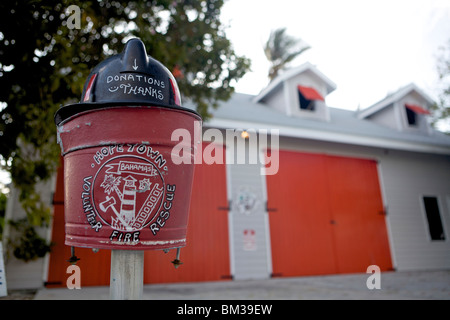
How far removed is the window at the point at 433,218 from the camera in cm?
936

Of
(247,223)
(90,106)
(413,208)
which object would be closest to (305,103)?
(413,208)

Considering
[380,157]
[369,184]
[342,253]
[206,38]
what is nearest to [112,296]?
[206,38]

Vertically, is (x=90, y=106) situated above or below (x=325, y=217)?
below

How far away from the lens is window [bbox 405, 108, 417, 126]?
37.0 ft

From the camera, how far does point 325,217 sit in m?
7.84

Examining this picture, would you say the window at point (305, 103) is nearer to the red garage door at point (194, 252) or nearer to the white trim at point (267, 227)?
the white trim at point (267, 227)

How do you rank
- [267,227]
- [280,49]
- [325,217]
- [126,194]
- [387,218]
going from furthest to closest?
[280,49] < [387,218] < [325,217] < [267,227] < [126,194]

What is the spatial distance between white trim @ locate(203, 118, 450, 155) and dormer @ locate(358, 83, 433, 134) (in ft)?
4.55

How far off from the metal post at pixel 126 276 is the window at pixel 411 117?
40.6 ft

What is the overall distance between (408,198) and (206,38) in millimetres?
7833

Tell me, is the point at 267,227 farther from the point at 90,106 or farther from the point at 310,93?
the point at 90,106

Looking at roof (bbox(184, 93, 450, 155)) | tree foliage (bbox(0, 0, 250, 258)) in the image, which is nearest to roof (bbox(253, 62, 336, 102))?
roof (bbox(184, 93, 450, 155))

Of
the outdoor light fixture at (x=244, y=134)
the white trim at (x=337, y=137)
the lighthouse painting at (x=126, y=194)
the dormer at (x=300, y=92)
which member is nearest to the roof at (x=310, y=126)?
the white trim at (x=337, y=137)

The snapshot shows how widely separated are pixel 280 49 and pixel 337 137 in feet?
38.7
